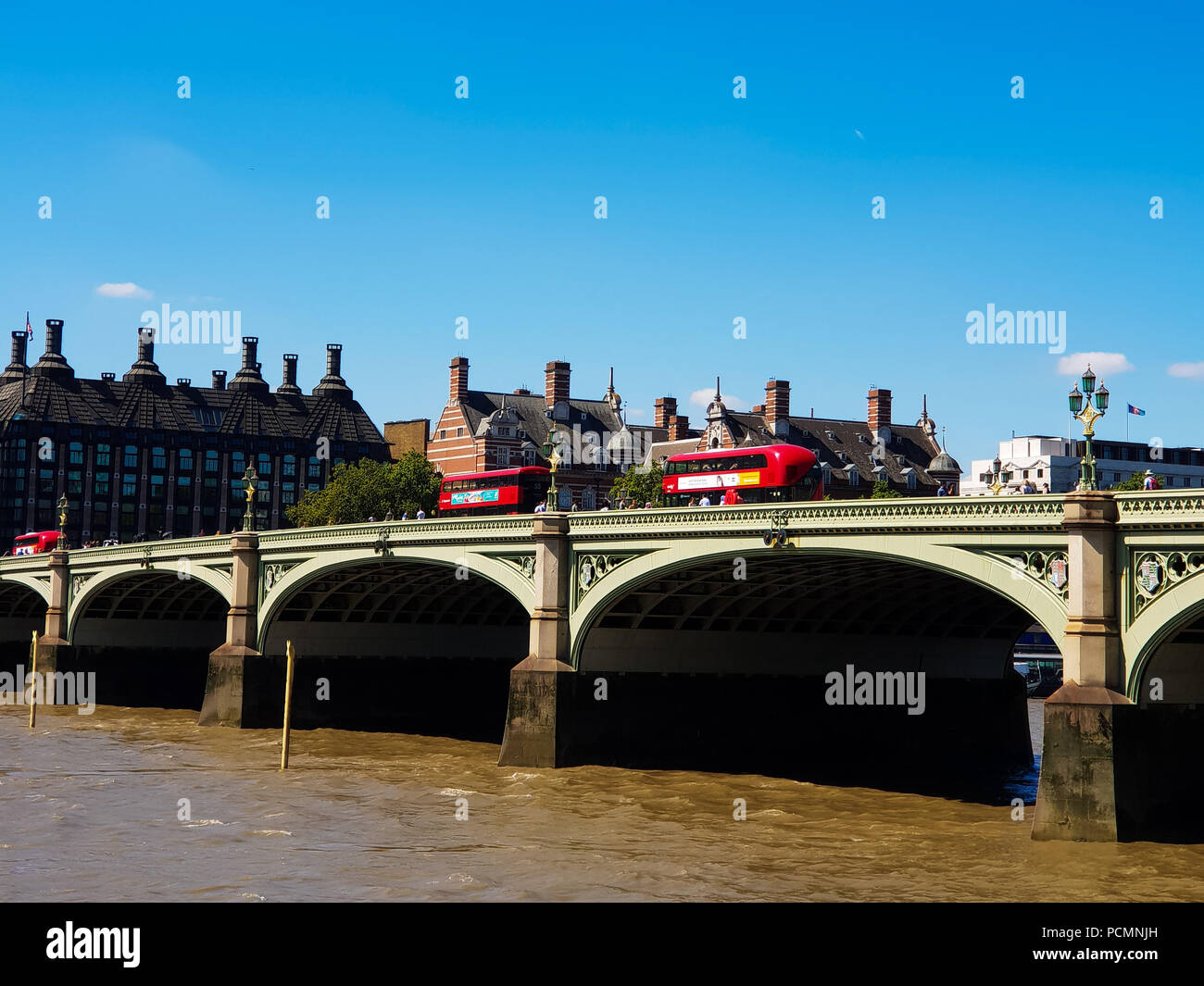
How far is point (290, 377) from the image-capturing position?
474ft

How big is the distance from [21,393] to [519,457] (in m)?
48.6

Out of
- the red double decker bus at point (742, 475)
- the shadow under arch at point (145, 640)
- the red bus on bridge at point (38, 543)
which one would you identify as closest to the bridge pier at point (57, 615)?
the shadow under arch at point (145, 640)

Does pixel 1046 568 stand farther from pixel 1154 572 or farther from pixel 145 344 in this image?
pixel 145 344

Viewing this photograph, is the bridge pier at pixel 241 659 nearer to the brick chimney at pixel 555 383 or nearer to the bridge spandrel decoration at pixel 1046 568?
the bridge spandrel decoration at pixel 1046 568

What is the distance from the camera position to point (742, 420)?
115250 mm

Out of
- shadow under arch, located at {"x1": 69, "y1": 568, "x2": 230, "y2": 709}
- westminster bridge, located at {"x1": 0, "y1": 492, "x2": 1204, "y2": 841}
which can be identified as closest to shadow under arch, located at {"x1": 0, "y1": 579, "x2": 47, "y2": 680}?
westminster bridge, located at {"x1": 0, "y1": 492, "x2": 1204, "y2": 841}

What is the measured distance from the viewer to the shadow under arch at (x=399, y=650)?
184 ft

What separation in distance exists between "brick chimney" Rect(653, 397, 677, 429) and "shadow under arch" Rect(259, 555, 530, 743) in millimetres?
59254

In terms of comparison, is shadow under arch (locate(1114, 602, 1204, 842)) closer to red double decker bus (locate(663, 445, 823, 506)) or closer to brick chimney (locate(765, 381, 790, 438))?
red double decker bus (locate(663, 445, 823, 506))

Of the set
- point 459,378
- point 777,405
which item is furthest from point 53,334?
point 777,405

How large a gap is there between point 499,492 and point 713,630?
15.1 m

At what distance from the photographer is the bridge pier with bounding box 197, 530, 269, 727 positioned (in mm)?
55000

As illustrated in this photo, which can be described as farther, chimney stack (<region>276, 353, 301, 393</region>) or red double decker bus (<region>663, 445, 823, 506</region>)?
chimney stack (<region>276, 353, 301, 393</region>)
